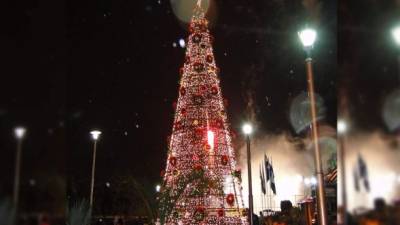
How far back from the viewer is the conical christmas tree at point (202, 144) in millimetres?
21062

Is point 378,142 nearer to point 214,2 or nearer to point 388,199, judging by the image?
point 388,199

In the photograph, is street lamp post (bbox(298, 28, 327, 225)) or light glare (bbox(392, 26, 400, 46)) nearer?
light glare (bbox(392, 26, 400, 46))

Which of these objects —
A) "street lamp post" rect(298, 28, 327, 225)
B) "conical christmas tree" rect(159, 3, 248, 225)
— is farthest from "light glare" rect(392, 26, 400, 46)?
"conical christmas tree" rect(159, 3, 248, 225)

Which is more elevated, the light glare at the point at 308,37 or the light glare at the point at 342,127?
the light glare at the point at 308,37

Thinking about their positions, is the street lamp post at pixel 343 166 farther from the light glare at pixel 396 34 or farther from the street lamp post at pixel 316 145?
the street lamp post at pixel 316 145

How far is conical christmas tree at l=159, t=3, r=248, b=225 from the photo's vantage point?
21.1 metres

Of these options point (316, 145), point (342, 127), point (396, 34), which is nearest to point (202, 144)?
point (316, 145)

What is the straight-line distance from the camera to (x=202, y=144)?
21484mm

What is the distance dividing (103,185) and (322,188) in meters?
31.7

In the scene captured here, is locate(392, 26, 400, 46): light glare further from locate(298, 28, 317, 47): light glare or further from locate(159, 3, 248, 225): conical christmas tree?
locate(159, 3, 248, 225): conical christmas tree

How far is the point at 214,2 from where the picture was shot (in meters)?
23.1

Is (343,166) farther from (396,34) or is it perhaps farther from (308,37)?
(308,37)

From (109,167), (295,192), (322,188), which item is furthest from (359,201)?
(109,167)

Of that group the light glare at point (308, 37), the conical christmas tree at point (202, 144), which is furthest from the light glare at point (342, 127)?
the conical christmas tree at point (202, 144)
